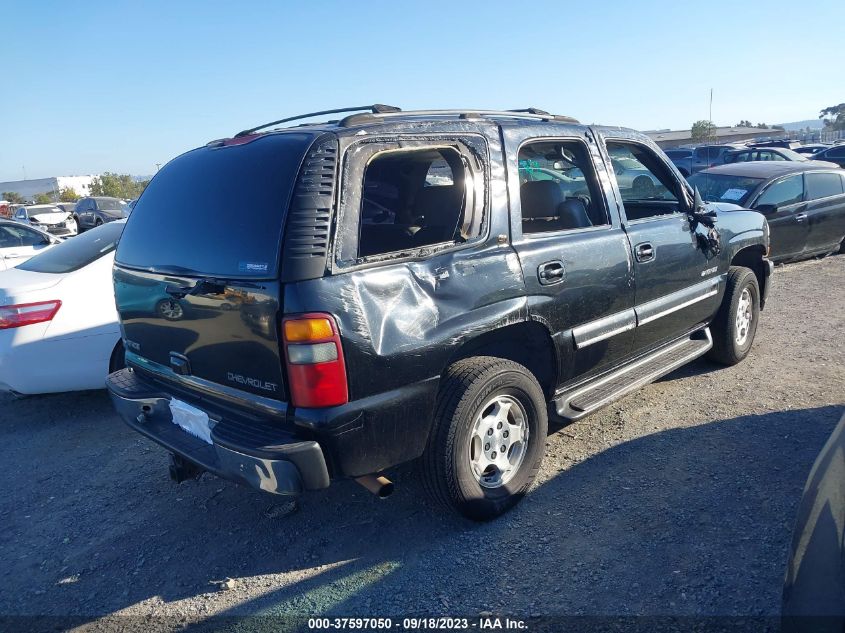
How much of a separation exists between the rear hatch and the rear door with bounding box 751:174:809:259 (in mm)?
7292

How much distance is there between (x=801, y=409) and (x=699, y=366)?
1.06m

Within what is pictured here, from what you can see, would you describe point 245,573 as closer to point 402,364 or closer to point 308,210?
point 402,364

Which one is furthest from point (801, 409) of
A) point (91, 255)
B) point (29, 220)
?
point (29, 220)

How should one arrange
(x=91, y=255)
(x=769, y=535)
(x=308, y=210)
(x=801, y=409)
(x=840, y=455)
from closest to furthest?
(x=840, y=455) → (x=308, y=210) → (x=769, y=535) → (x=801, y=409) → (x=91, y=255)

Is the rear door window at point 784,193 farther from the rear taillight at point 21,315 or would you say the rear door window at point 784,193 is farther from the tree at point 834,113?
the tree at point 834,113

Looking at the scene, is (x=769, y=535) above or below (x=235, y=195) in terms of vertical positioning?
below

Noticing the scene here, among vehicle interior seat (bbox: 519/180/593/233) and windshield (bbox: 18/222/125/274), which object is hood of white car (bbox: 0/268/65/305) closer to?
windshield (bbox: 18/222/125/274)

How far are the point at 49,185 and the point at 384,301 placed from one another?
230 ft

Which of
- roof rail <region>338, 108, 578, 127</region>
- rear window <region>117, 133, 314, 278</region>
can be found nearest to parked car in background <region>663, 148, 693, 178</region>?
roof rail <region>338, 108, 578, 127</region>

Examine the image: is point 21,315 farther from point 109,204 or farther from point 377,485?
point 109,204

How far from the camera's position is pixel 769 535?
9.94 feet

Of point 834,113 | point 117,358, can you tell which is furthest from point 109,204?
point 834,113

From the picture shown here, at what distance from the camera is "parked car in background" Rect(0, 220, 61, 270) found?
927 cm

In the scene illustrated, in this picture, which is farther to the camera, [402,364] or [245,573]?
[245,573]
